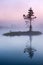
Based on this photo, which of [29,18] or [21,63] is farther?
[29,18]

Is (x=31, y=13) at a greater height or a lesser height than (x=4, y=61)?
greater

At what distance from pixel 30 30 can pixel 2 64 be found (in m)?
40.1

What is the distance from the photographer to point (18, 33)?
178 ft

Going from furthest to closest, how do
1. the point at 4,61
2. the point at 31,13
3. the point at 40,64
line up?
the point at 31,13 → the point at 4,61 → the point at 40,64

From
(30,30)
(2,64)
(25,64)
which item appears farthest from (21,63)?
(30,30)

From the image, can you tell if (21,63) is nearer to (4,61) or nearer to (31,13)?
(4,61)

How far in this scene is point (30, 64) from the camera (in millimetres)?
14523

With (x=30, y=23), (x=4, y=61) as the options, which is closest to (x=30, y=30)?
(x=30, y=23)

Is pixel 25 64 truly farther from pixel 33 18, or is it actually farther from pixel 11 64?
pixel 33 18

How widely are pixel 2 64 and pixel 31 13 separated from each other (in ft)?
133

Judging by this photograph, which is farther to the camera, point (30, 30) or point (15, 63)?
point (30, 30)

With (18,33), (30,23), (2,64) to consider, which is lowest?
(2,64)

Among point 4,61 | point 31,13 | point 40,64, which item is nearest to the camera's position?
point 40,64

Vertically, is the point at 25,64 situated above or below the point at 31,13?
below
